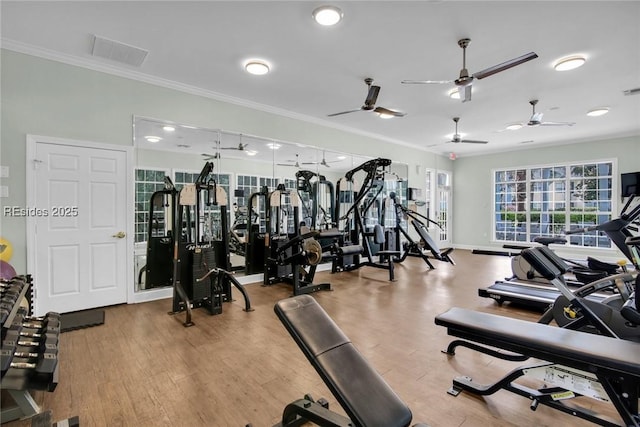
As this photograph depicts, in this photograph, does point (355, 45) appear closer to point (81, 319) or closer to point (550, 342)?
point (550, 342)

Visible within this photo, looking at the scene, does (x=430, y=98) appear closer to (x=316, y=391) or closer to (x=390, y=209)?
(x=390, y=209)

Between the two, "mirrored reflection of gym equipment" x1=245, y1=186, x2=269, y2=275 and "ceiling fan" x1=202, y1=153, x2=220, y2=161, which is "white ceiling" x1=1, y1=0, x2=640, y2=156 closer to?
"ceiling fan" x1=202, y1=153, x2=220, y2=161

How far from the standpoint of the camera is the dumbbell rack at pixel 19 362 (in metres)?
1.58

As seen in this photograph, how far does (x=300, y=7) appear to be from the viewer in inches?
111

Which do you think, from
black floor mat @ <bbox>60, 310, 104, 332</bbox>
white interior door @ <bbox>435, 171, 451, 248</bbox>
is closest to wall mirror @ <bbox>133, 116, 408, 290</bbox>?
black floor mat @ <bbox>60, 310, 104, 332</bbox>

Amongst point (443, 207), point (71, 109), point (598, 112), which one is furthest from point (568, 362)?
point (443, 207)

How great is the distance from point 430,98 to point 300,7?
312cm

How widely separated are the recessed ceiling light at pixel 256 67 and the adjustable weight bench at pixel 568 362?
3.61 meters

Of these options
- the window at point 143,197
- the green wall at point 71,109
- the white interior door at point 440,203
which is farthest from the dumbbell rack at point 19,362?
the white interior door at point 440,203

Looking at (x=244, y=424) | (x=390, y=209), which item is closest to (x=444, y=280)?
(x=390, y=209)

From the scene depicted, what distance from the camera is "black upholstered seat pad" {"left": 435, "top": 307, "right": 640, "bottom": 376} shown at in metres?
1.52

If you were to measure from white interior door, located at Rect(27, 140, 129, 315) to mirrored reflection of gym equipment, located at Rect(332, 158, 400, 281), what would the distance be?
12.1ft

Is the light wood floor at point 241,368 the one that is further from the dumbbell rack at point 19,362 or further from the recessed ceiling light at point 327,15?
the recessed ceiling light at point 327,15

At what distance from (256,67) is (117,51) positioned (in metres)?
1.61
